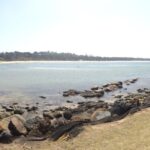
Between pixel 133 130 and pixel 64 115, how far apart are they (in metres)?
13.2

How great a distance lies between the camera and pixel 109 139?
15.0 meters

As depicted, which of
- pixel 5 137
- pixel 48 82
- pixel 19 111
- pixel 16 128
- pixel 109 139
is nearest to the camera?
pixel 109 139

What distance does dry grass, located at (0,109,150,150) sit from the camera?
14.1 m

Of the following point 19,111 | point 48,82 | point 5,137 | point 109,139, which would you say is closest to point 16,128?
point 5,137

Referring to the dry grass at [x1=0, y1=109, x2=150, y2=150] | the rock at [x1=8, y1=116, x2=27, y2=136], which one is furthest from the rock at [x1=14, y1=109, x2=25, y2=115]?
the dry grass at [x1=0, y1=109, x2=150, y2=150]

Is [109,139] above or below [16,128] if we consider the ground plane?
above

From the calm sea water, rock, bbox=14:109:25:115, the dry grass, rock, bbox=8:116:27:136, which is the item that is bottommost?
the calm sea water

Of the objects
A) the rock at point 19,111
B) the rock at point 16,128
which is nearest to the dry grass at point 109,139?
the rock at point 16,128

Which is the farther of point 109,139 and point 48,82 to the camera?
point 48,82

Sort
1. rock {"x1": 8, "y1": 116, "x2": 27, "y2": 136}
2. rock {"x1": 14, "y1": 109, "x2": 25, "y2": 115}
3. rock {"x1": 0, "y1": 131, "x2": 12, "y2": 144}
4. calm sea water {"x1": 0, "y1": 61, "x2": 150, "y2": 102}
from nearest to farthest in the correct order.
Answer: rock {"x1": 0, "y1": 131, "x2": 12, "y2": 144} < rock {"x1": 8, "y1": 116, "x2": 27, "y2": 136} < rock {"x1": 14, "y1": 109, "x2": 25, "y2": 115} < calm sea water {"x1": 0, "y1": 61, "x2": 150, "y2": 102}

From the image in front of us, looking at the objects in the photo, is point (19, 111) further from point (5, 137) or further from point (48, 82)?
point (48, 82)

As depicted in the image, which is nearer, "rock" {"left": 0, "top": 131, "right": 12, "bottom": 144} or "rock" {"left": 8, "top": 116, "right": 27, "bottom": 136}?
"rock" {"left": 0, "top": 131, "right": 12, "bottom": 144}

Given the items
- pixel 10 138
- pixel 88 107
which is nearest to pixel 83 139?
pixel 10 138

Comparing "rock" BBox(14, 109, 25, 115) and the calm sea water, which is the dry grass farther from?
the calm sea water
